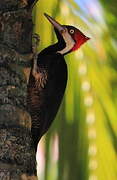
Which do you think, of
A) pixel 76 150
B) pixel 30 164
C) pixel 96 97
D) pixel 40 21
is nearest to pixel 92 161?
pixel 76 150

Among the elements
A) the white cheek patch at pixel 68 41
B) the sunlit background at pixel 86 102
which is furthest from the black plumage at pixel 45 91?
the sunlit background at pixel 86 102

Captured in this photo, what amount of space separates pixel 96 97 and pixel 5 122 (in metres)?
0.88

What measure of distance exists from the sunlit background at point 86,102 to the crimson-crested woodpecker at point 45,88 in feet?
1.29

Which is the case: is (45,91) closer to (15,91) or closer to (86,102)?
(15,91)

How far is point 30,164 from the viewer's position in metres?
1.24

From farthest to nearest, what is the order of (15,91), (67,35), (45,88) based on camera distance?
1. (67,35)
2. (45,88)
3. (15,91)

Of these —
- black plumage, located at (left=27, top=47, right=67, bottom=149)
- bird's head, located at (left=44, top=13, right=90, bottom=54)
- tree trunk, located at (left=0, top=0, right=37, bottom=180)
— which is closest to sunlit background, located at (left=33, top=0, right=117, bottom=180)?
A: bird's head, located at (left=44, top=13, right=90, bottom=54)

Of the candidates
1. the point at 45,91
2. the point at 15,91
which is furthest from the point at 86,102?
the point at 15,91

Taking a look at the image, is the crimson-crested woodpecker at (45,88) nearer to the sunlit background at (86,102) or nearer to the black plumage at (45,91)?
the black plumage at (45,91)

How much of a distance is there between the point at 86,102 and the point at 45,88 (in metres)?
0.57

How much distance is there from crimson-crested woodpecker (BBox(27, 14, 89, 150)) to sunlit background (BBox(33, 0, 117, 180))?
0.39 m

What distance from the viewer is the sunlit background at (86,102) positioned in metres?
2.01

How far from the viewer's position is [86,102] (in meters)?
2.07

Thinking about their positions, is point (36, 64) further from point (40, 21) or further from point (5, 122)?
point (40, 21)
